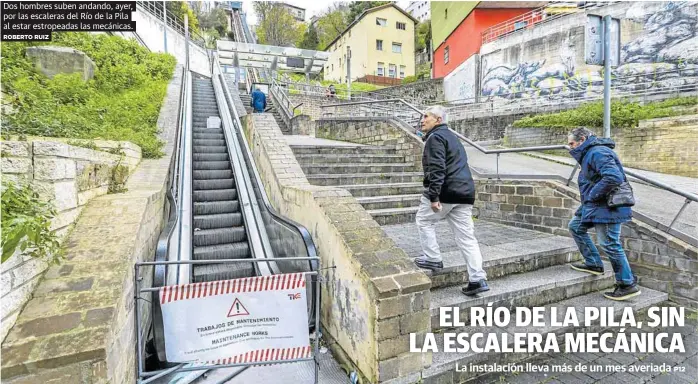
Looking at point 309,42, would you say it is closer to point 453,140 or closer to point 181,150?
point 181,150

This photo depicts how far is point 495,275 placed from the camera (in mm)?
3641

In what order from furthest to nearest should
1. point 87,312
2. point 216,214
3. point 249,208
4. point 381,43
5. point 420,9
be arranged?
point 420,9 < point 381,43 < point 216,214 < point 249,208 < point 87,312

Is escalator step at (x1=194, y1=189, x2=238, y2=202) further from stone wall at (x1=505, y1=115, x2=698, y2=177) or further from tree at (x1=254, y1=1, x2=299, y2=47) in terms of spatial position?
tree at (x1=254, y1=1, x2=299, y2=47)

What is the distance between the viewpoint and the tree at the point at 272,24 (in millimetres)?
39750

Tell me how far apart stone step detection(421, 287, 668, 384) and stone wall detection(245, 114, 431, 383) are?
0.12 meters

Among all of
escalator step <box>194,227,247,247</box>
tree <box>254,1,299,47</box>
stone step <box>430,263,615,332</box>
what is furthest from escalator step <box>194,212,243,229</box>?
tree <box>254,1,299,47</box>

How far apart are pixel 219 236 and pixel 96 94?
5.60 m

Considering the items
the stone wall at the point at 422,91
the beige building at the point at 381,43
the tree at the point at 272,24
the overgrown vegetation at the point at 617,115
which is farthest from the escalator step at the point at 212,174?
the tree at the point at 272,24

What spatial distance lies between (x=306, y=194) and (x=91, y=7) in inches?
292

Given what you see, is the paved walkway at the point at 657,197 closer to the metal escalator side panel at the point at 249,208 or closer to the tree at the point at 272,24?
the metal escalator side panel at the point at 249,208

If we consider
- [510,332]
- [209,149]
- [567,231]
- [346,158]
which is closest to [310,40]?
[209,149]

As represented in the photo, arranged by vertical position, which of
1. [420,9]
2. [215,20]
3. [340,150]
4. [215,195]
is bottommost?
[215,195]

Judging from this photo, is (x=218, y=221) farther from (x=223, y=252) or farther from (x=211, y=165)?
(x=211, y=165)

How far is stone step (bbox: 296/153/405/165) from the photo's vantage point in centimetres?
681
